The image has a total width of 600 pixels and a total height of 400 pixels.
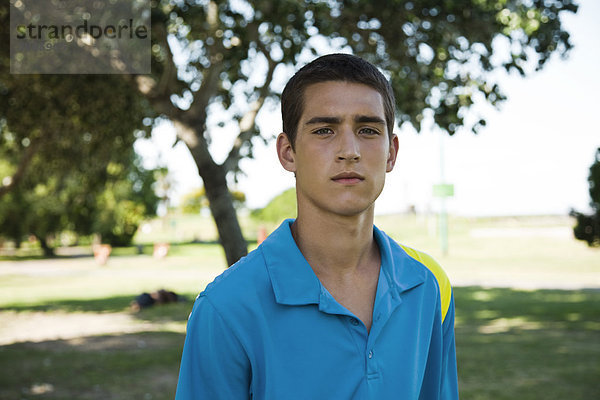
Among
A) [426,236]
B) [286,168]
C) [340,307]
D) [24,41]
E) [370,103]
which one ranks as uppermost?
[24,41]

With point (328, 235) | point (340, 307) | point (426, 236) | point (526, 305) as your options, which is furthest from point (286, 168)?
point (426, 236)

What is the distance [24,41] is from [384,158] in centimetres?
780

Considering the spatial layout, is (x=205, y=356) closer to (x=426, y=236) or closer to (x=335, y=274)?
(x=335, y=274)

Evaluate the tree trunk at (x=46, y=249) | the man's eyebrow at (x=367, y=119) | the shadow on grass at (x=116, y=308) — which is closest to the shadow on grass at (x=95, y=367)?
the shadow on grass at (x=116, y=308)

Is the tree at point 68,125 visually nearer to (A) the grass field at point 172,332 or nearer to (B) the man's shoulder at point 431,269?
(A) the grass field at point 172,332

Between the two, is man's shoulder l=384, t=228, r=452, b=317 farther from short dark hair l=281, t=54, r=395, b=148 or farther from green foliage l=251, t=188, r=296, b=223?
green foliage l=251, t=188, r=296, b=223

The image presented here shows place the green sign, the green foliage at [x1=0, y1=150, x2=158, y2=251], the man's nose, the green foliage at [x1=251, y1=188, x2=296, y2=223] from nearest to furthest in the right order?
1. the man's nose
2. the green sign
3. the green foliage at [x1=0, y1=150, x2=158, y2=251]
4. the green foliage at [x1=251, y1=188, x2=296, y2=223]

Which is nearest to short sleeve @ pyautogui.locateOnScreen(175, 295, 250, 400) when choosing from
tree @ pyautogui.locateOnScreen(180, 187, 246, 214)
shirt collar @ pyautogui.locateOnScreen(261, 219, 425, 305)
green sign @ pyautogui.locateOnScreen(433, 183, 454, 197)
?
shirt collar @ pyautogui.locateOnScreen(261, 219, 425, 305)

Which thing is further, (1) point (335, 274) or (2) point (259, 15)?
(2) point (259, 15)

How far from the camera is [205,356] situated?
5.76ft

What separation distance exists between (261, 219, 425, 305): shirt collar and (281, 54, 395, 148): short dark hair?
334 mm

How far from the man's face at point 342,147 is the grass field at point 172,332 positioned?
714 centimetres

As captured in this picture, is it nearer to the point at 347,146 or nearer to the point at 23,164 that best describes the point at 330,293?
the point at 347,146

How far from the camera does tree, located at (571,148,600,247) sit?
13.4 metres
